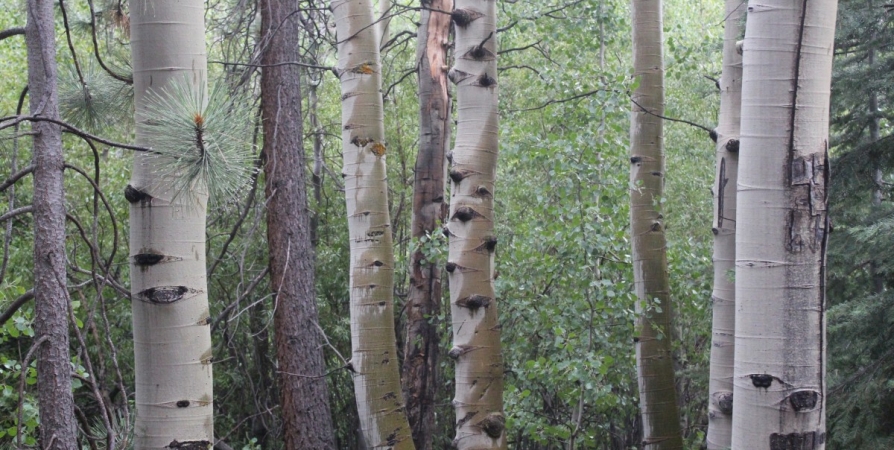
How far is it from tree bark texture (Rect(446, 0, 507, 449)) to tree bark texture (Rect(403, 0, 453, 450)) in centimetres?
341

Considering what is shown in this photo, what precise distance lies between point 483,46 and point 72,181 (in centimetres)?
786

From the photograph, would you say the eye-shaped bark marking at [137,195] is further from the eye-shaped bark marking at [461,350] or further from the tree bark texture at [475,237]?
the eye-shaped bark marking at [461,350]

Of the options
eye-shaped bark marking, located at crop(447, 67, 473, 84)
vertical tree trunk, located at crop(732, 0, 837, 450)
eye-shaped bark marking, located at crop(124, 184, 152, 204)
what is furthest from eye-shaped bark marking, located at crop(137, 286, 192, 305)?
eye-shaped bark marking, located at crop(447, 67, 473, 84)

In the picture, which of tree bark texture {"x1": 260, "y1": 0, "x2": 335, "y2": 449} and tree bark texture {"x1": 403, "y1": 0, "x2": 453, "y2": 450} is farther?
tree bark texture {"x1": 403, "y1": 0, "x2": 453, "y2": 450}

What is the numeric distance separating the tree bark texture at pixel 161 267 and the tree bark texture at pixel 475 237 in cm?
237

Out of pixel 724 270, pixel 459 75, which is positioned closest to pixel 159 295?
pixel 459 75

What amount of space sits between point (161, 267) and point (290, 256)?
488cm

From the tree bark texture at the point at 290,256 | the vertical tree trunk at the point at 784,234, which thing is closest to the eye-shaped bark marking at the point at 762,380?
the vertical tree trunk at the point at 784,234

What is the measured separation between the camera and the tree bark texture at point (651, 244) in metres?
6.03

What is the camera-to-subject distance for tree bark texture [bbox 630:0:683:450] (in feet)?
19.8

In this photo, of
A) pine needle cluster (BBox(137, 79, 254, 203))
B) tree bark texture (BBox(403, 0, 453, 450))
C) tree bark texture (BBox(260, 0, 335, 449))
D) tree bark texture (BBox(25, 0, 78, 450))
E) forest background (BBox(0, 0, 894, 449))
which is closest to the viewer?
pine needle cluster (BBox(137, 79, 254, 203))

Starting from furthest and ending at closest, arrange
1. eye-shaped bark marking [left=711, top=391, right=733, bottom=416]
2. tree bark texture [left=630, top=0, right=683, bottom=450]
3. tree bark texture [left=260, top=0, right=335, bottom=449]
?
tree bark texture [left=260, top=0, right=335, bottom=449] → tree bark texture [left=630, top=0, right=683, bottom=450] → eye-shaped bark marking [left=711, top=391, right=733, bottom=416]

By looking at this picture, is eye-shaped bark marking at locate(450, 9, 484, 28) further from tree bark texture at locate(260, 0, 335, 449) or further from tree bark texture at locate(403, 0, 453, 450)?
tree bark texture at locate(403, 0, 453, 450)

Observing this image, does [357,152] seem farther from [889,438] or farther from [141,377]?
[889,438]
